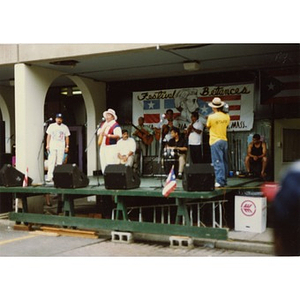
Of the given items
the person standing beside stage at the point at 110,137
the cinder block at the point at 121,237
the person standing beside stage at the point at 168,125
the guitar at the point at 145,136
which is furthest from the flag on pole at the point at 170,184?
the guitar at the point at 145,136

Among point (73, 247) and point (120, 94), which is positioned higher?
point (120, 94)

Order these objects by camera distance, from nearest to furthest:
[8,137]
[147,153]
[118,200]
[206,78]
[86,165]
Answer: [118,200] → [206,78] → [147,153] → [86,165] → [8,137]

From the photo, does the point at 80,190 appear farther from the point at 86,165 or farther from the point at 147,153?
the point at 86,165

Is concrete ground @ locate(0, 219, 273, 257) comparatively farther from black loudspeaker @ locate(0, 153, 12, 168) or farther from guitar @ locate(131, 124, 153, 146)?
guitar @ locate(131, 124, 153, 146)

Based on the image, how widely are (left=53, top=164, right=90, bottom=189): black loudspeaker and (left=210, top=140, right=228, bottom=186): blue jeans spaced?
9.01 feet

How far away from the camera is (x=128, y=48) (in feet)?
30.2

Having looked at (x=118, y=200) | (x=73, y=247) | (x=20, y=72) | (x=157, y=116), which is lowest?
(x=73, y=247)

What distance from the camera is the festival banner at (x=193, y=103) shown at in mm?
12344

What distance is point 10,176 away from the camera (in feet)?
32.2

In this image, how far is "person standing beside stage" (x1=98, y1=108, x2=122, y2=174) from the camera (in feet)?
32.4

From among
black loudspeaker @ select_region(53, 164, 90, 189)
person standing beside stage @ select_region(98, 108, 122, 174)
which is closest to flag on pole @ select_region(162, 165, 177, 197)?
black loudspeaker @ select_region(53, 164, 90, 189)

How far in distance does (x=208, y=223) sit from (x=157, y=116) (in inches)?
186

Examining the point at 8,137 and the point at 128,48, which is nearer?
the point at 128,48

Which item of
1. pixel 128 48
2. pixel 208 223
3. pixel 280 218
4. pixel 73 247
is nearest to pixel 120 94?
pixel 128 48
